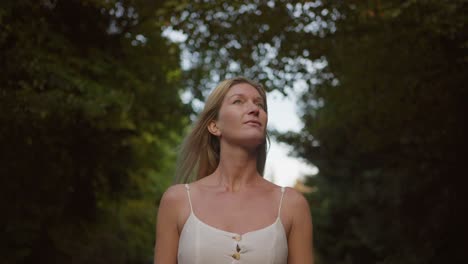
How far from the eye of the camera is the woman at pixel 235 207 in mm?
3820

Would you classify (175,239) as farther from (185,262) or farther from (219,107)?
(219,107)

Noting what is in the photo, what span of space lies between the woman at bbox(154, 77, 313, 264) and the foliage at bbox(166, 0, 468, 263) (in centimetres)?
616

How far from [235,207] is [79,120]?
8886 mm

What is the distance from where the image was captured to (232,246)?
12.4 feet

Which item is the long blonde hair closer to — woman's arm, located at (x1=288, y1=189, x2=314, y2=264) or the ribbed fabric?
woman's arm, located at (x1=288, y1=189, x2=314, y2=264)

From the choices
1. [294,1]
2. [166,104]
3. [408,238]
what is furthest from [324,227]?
[294,1]

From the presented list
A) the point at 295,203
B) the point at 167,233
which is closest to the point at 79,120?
the point at 167,233

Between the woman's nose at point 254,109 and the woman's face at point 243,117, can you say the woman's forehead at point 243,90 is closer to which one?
the woman's face at point 243,117

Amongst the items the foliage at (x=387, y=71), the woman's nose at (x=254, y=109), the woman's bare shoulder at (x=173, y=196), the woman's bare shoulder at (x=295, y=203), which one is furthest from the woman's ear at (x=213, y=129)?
the foliage at (x=387, y=71)

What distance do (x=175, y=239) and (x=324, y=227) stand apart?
1097 inches

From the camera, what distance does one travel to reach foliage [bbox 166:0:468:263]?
11.6 m

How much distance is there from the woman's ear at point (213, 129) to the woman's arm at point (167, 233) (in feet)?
1.87

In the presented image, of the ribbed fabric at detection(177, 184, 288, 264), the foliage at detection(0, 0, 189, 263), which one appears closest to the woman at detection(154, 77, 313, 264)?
the ribbed fabric at detection(177, 184, 288, 264)

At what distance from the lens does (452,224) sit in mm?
16656
